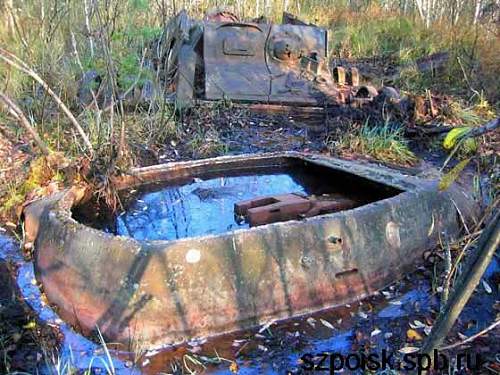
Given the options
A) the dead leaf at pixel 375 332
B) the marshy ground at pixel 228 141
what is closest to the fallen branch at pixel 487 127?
the marshy ground at pixel 228 141

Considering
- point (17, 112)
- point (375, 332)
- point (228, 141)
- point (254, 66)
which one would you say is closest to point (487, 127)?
point (375, 332)

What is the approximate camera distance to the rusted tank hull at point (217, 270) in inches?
108

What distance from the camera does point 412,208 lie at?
11.2 ft

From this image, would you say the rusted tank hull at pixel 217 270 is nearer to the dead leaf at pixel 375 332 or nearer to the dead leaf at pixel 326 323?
the dead leaf at pixel 326 323

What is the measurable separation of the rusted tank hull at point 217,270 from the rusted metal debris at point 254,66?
3.18 m

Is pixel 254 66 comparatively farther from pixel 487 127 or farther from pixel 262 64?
pixel 487 127

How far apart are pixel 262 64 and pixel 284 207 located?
3504 millimetres

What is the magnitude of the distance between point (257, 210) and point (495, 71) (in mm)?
5320

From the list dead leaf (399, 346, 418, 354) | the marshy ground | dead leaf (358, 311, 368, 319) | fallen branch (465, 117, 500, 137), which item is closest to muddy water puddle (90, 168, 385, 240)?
the marshy ground

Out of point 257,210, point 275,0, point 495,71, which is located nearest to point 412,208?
point 257,210

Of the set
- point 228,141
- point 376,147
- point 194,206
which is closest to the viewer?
point 194,206

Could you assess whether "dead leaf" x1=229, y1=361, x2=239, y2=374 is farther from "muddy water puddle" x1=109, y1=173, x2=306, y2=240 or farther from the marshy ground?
"muddy water puddle" x1=109, y1=173, x2=306, y2=240

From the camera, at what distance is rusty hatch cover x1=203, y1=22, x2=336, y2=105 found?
639 centimetres

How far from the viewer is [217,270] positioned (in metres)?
2.82
